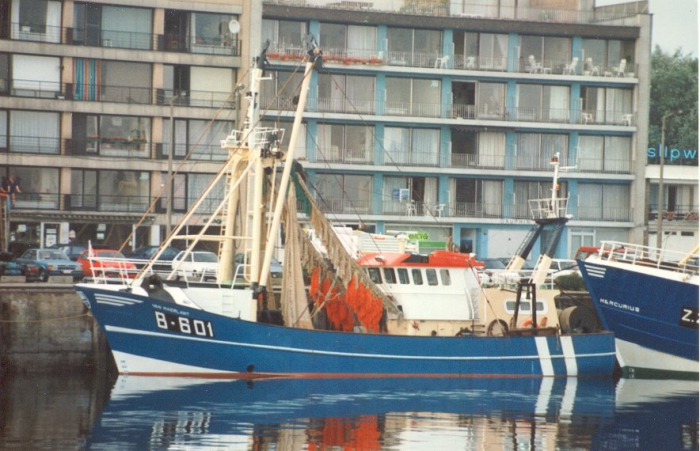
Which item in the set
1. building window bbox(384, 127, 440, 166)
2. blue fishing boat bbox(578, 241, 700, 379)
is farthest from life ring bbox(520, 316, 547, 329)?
building window bbox(384, 127, 440, 166)

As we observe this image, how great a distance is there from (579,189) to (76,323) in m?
42.5

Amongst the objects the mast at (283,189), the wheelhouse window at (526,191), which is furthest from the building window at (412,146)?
the mast at (283,189)

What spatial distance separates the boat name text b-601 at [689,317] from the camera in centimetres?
3784

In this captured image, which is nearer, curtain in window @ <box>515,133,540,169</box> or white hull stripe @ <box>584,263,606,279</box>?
white hull stripe @ <box>584,263,606,279</box>

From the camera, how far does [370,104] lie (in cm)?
7156

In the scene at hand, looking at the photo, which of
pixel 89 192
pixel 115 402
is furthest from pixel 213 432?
pixel 89 192

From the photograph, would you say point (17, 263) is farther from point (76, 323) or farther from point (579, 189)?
point (579, 189)

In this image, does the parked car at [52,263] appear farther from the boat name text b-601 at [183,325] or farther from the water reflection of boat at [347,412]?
the water reflection of boat at [347,412]

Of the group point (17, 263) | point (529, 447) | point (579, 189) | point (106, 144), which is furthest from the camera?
point (579, 189)

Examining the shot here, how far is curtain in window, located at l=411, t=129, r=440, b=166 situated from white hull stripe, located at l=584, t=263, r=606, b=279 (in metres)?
33.6

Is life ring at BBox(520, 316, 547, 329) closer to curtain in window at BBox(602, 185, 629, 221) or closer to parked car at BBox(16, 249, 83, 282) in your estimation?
parked car at BBox(16, 249, 83, 282)

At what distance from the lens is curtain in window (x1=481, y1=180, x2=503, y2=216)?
243ft

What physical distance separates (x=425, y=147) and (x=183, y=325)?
40537 mm

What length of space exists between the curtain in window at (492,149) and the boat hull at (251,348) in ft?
122
